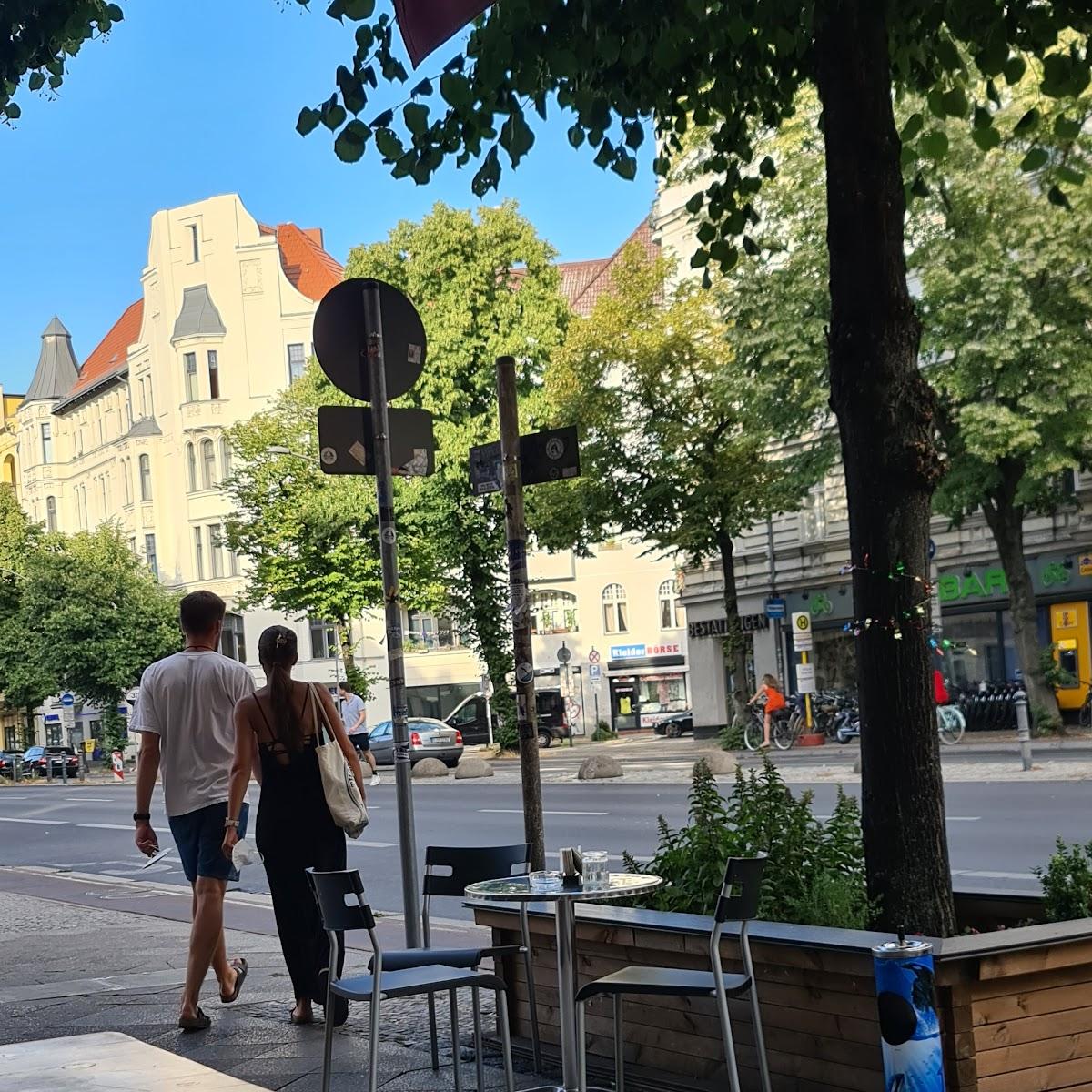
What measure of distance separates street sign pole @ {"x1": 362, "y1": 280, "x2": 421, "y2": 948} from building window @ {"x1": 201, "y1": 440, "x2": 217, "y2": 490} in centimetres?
6649

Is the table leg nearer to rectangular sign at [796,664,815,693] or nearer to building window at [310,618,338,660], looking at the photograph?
rectangular sign at [796,664,815,693]

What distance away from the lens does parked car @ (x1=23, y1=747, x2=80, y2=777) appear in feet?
220

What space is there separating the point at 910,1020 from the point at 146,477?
75371mm

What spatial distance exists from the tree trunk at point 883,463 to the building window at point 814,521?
37.1 metres

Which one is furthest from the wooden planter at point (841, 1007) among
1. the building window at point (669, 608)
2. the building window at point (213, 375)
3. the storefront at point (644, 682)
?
the building window at point (213, 375)

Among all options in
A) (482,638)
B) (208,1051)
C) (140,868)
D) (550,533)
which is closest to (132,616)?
(482,638)

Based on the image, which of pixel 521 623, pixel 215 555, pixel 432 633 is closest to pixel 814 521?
pixel 432 633

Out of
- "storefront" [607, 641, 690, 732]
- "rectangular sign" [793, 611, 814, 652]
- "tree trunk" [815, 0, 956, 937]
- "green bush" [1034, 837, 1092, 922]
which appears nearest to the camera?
"green bush" [1034, 837, 1092, 922]

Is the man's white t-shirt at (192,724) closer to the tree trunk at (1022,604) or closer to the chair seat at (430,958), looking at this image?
the chair seat at (430,958)

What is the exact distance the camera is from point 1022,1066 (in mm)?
4801

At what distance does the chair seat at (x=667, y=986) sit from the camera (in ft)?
16.7

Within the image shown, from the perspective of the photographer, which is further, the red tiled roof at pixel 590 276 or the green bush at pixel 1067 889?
the red tiled roof at pixel 590 276

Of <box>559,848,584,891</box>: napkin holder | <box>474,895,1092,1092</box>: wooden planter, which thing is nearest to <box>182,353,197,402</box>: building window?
<box>474,895,1092,1092</box>: wooden planter

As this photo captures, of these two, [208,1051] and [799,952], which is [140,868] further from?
[799,952]
